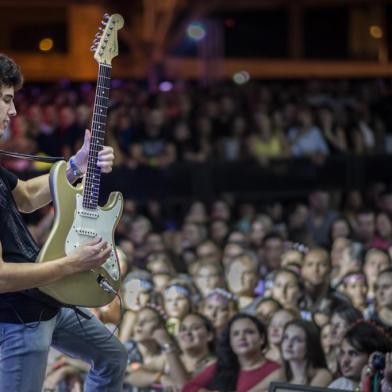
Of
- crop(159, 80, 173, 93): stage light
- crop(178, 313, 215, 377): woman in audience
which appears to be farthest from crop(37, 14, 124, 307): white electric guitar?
crop(159, 80, 173, 93): stage light

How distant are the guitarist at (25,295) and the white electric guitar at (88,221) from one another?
0.22 ft

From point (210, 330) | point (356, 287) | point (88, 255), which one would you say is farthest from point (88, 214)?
point (356, 287)

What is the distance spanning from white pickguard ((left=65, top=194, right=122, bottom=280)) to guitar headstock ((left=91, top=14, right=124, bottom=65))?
0.56 meters

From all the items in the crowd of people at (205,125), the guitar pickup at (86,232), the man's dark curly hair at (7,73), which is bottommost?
the guitar pickup at (86,232)

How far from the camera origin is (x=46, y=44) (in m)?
19.9

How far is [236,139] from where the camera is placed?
40.6 feet

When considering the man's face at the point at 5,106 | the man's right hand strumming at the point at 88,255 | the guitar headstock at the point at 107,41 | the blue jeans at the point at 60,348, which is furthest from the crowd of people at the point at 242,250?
the man's face at the point at 5,106

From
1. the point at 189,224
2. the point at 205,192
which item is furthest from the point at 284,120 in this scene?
the point at 189,224

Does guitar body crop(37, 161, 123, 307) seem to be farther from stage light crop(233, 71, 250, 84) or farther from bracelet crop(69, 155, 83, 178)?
stage light crop(233, 71, 250, 84)

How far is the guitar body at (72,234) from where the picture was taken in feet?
15.2

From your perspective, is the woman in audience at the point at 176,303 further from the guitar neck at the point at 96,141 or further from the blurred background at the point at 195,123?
the blurred background at the point at 195,123

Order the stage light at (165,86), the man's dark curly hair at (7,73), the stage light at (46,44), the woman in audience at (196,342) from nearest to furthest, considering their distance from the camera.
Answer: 1. the man's dark curly hair at (7,73)
2. the woman in audience at (196,342)
3. the stage light at (165,86)
4. the stage light at (46,44)

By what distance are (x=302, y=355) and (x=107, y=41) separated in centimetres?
240

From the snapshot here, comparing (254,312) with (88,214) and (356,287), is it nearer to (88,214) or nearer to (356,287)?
(356,287)
